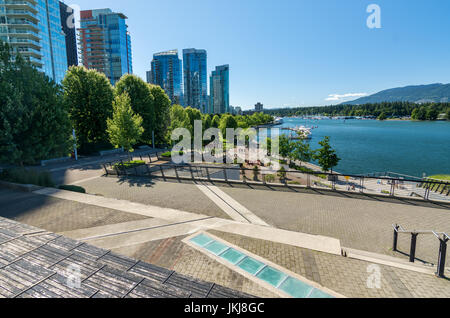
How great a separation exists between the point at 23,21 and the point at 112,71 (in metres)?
49.4

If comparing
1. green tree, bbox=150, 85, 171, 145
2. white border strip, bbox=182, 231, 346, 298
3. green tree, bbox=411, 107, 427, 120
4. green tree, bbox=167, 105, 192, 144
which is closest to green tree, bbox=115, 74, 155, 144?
green tree, bbox=150, 85, 171, 145

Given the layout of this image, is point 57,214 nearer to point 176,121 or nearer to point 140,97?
point 176,121

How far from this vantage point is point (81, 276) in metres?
3.53

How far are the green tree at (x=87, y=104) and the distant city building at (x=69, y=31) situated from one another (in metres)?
102

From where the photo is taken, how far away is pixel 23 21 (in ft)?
177

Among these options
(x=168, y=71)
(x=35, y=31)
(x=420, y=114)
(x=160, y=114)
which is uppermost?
(x=168, y=71)

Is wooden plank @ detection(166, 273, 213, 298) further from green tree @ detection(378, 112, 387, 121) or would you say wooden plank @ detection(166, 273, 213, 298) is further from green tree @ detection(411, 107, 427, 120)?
green tree @ detection(378, 112, 387, 121)

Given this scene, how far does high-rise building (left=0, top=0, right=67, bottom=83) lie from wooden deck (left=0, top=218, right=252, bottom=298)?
6036 cm

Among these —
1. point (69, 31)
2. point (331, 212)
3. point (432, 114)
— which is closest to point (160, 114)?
point (331, 212)

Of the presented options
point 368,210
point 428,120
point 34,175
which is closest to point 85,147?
point 34,175

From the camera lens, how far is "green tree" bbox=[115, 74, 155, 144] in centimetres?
3616

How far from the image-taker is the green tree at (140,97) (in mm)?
36156

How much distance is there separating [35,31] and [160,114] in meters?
45.6

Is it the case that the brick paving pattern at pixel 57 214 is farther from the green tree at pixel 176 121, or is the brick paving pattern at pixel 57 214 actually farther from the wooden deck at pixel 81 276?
the green tree at pixel 176 121
